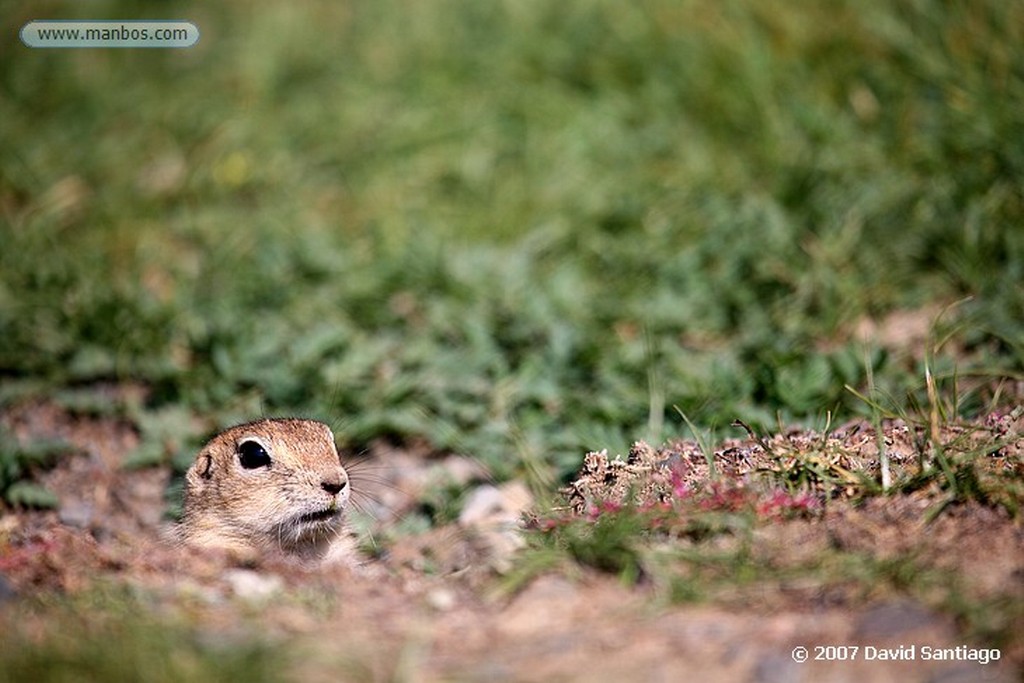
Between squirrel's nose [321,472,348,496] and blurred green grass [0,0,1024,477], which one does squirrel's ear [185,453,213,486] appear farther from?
blurred green grass [0,0,1024,477]

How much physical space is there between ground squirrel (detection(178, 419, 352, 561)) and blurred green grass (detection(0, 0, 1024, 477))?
653mm

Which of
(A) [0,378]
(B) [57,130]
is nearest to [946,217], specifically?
(A) [0,378]

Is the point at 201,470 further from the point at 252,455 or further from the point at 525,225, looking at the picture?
the point at 525,225

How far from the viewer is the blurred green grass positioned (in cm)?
502

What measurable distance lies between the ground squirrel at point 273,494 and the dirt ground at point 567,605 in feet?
0.87

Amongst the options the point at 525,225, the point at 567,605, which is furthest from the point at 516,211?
the point at 567,605

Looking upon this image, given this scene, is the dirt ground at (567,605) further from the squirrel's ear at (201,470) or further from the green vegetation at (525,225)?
the squirrel's ear at (201,470)

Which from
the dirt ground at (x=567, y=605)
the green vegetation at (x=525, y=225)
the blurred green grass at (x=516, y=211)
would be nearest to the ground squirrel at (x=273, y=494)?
the dirt ground at (x=567, y=605)

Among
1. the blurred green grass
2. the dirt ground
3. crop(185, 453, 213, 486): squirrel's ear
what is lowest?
the dirt ground

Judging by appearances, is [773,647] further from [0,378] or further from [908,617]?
[0,378]

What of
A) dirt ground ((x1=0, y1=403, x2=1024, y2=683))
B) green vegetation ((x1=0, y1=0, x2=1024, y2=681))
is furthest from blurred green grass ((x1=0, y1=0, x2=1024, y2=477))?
dirt ground ((x1=0, y1=403, x2=1024, y2=683))

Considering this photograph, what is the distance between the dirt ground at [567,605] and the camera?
2801mm

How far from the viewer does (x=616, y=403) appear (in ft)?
15.4

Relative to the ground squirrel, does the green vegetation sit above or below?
above
